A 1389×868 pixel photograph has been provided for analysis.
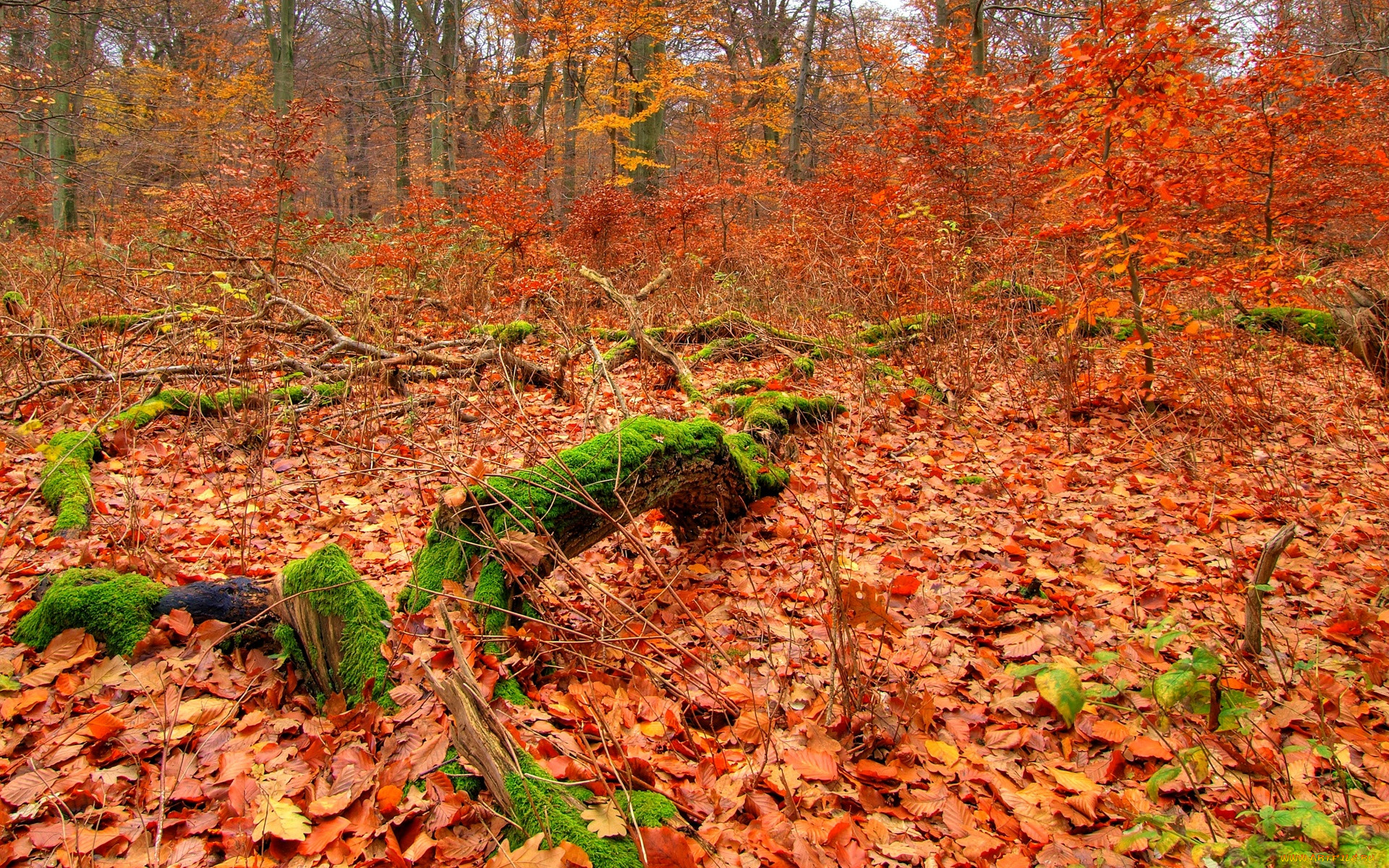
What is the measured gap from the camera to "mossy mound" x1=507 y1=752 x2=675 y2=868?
1.83 m

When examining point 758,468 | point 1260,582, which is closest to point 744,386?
point 758,468

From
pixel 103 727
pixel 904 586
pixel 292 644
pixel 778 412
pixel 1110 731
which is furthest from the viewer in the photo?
pixel 778 412

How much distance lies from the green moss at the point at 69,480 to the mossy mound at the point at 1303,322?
9.82 meters

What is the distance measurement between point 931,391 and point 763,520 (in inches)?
106

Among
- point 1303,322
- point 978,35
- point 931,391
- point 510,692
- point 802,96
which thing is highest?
point 802,96

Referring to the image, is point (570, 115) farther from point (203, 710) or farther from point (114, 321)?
point (203, 710)

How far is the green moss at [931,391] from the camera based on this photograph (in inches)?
236

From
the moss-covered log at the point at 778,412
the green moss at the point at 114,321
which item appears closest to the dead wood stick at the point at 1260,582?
the moss-covered log at the point at 778,412

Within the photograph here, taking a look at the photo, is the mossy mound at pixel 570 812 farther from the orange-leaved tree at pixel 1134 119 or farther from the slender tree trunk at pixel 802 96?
the slender tree trunk at pixel 802 96

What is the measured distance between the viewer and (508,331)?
23.2 ft

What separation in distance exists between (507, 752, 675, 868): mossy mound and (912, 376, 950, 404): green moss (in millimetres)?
4764

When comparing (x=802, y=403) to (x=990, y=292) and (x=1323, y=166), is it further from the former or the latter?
(x=1323, y=166)

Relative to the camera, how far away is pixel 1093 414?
18.9ft

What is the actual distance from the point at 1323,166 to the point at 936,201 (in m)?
4.97
